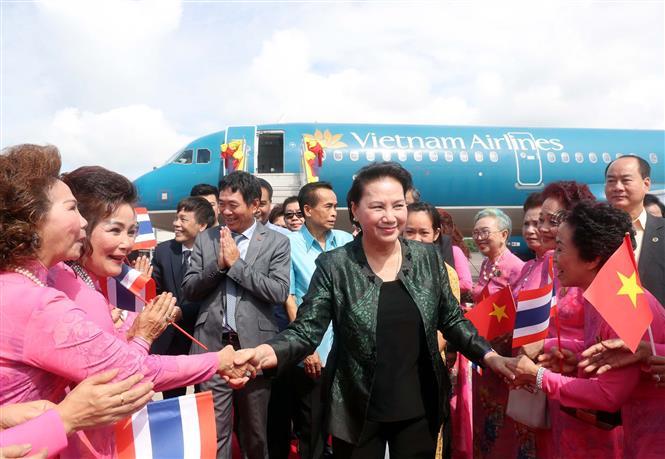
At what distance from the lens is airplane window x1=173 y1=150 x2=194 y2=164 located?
587 inches

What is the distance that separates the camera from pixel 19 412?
4.80 feet

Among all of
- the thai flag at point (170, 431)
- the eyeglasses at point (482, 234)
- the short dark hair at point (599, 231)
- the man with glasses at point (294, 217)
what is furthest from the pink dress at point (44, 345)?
the man with glasses at point (294, 217)

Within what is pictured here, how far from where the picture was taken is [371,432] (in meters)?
2.39

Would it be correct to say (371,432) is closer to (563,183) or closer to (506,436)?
(506,436)

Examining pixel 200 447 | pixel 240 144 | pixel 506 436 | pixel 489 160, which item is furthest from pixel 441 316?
pixel 489 160

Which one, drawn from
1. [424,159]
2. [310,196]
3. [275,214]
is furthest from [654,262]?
[424,159]

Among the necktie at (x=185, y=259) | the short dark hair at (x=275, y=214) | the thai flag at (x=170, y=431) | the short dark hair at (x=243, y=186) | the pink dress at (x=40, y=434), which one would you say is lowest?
the thai flag at (x=170, y=431)

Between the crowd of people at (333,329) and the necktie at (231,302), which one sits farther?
the necktie at (231,302)

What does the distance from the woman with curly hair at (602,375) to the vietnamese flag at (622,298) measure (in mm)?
135

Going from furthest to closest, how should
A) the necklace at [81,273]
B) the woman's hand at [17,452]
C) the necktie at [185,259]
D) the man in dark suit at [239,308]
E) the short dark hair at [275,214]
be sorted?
the short dark hair at [275,214] → the necktie at [185,259] → the man in dark suit at [239,308] → the necklace at [81,273] → the woman's hand at [17,452]

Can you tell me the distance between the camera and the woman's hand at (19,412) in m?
1.45

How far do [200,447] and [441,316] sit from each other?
1242 millimetres

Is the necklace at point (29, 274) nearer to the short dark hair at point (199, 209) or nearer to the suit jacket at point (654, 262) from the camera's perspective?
the suit jacket at point (654, 262)

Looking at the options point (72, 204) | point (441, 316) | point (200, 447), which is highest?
point (72, 204)
